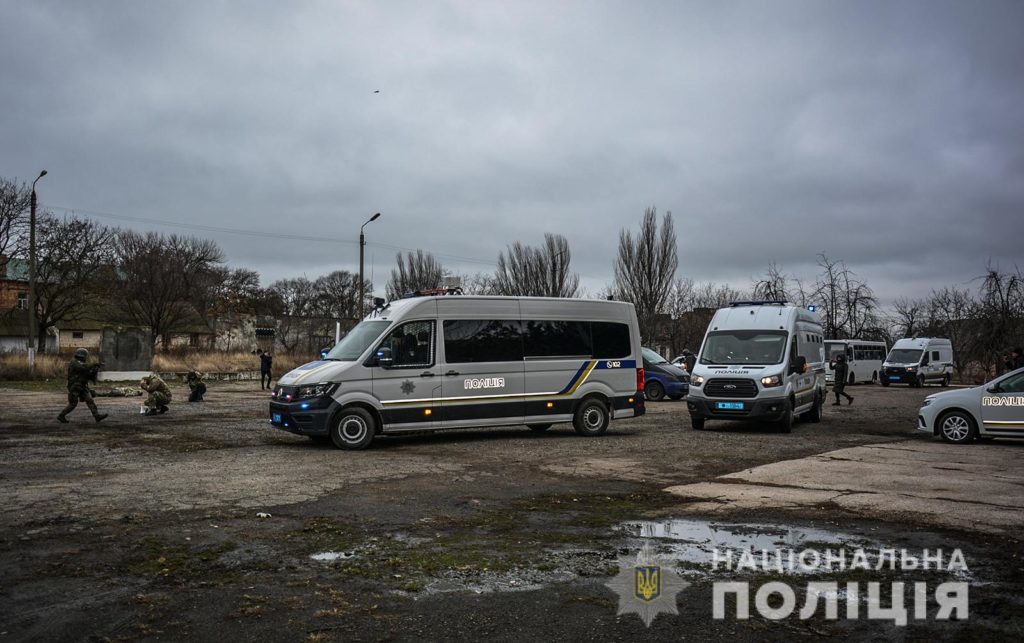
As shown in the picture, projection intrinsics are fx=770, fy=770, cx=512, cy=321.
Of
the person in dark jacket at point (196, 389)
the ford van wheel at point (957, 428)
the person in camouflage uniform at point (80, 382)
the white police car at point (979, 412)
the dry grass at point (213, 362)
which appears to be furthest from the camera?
the dry grass at point (213, 362)

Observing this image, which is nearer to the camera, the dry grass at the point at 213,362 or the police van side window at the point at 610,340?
the police van side window at the point at 610,340

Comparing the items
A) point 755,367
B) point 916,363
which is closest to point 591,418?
point 755,367

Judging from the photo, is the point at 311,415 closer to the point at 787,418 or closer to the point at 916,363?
the point at 787,418

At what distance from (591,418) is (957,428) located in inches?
263

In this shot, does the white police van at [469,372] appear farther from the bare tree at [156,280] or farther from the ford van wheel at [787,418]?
the bare tree at [156,280]

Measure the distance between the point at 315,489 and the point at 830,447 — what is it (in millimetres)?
9259

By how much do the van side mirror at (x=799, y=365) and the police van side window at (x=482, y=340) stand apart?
20.5ft

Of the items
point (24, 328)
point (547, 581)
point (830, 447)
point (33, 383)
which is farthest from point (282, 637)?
point (24, 328)

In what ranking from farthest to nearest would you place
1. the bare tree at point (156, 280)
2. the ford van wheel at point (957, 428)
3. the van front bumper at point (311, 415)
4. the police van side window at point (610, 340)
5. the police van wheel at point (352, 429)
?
the bare tree at point (156, 280)
the police van side window at point (610, 340)
the ford van wheel at point (957, 428)
the police van wheel at point (352, 429)
the van front bumper at point (311, 415)

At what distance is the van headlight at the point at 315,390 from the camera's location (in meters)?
12.7

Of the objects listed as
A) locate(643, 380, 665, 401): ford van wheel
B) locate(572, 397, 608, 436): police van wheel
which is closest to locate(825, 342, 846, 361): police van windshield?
locate(643, 380, 665, 401): ford van wheel

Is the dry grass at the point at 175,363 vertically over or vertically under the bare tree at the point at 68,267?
under

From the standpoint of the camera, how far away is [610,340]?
50.4 feet

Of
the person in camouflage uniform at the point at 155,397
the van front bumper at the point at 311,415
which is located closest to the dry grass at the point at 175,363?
the person in camouflage uniform at the point at 155,397
